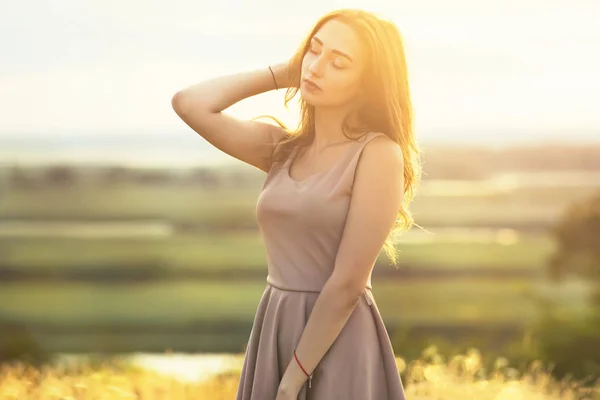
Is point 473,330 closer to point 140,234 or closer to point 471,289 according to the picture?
point 471,289

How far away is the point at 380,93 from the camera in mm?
1982

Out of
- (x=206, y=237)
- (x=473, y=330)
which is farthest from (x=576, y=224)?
(x=206, y=237)

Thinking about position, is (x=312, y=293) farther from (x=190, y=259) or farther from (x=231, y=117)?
(x=190, y=259)

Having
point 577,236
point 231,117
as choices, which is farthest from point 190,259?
point 231,117

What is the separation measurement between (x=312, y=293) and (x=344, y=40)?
581mm

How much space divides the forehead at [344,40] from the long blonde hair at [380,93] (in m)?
0.01

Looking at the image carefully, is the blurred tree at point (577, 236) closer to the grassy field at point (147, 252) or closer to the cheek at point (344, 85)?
the grassy field at point (147, 252)

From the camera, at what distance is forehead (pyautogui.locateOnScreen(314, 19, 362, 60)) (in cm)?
195

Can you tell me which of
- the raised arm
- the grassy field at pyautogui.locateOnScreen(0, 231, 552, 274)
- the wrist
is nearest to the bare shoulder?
the raised arm

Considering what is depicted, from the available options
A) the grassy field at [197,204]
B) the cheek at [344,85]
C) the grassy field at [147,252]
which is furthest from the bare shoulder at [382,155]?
the grassy field at [147,252]

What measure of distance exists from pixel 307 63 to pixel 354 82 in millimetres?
118

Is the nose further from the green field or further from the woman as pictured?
the green field

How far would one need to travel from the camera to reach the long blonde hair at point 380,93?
1947mm

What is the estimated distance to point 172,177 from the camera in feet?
38.3
